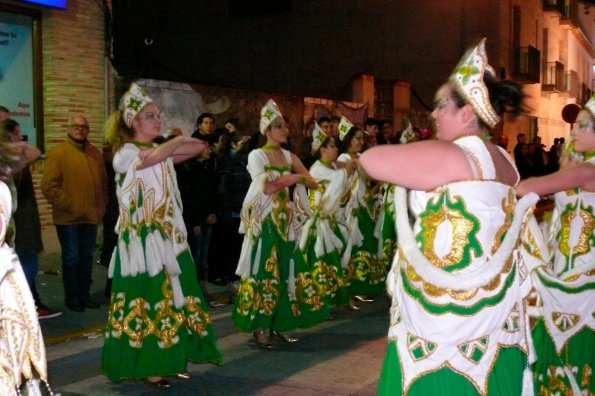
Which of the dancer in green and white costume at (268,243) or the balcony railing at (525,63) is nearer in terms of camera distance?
the dancer in green and white costume at (268,243)

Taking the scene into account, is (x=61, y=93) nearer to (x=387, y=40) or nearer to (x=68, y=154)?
(x=68, y=154)

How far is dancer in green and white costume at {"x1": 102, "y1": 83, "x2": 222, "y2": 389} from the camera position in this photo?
5812mm

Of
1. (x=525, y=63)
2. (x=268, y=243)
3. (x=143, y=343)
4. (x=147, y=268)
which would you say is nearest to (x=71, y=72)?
(x=268, y=243)

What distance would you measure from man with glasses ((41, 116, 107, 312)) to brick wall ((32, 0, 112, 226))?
97.7 inches

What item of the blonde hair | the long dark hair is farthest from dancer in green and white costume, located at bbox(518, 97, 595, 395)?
the blonde hair

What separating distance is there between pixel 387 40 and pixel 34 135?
57.7 feet

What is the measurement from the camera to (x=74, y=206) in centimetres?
841

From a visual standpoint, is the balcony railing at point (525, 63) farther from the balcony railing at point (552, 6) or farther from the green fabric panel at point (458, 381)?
the green fabric panel at point (458, 381)

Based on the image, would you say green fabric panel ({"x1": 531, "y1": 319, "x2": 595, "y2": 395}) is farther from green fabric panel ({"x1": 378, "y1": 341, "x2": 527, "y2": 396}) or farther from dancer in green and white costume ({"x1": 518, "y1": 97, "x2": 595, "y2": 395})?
green fabric panel ({"x1": 378, "y1": 341, "x2": 527, "y2": 396})

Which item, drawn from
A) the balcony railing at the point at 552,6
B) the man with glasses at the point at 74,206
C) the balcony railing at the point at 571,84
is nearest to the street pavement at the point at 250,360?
the man with glasses at the point at 74,206

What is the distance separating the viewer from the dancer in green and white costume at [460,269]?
3.22m


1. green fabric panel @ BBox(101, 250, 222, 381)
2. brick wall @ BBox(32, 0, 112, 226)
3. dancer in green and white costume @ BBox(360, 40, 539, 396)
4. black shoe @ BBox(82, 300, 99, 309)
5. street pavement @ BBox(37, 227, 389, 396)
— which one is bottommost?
street pavement @ BBox(37, 227, 389, 396)

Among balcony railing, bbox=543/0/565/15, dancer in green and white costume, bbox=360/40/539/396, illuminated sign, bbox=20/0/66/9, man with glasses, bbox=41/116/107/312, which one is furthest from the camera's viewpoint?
balcony railing, bbox=543/0/565/15

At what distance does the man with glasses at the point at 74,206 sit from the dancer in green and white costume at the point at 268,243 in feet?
6.73
